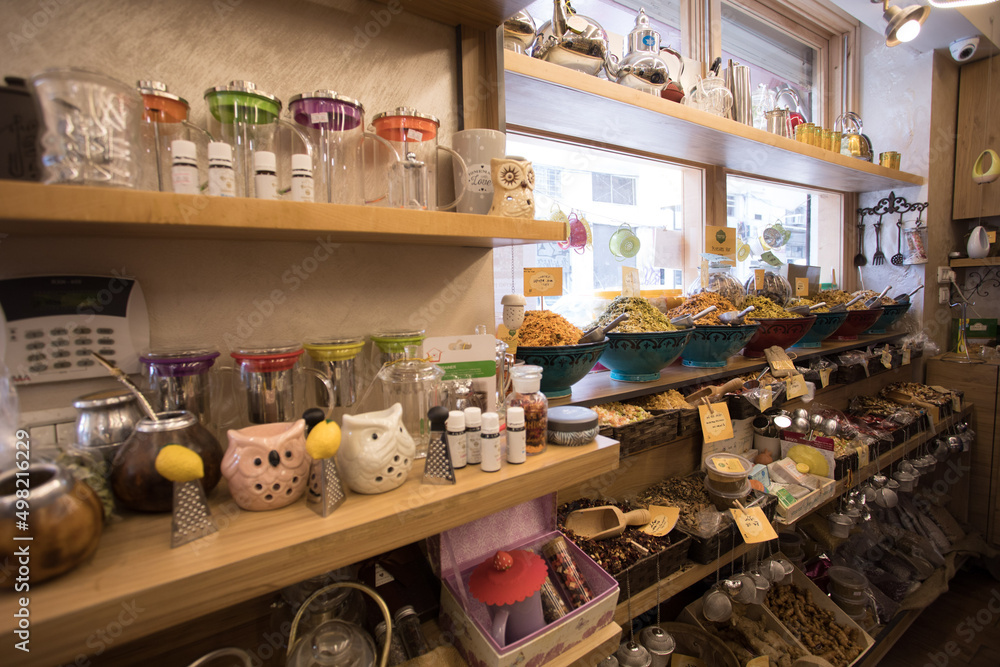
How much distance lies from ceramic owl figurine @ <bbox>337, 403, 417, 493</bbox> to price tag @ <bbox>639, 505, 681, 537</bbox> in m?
0.76

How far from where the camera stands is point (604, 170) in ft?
5.89

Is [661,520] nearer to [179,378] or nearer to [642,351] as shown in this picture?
[642,351]

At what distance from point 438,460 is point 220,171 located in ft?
1.71

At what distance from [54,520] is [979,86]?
419 centimetres

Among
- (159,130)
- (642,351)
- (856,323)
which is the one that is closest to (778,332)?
(642,351)

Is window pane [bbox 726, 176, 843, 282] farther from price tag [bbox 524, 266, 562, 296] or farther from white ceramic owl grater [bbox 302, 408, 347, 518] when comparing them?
white ceramic owl grater [bbox 302, 408, 347, 518]

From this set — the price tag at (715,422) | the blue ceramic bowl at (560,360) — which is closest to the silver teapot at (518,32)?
the blue ceramic bowl at (560,360)

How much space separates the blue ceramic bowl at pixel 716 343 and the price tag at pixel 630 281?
297 mm

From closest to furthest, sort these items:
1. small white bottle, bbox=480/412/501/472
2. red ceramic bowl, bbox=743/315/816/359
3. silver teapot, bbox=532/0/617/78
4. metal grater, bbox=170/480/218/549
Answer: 1. metal grater, bbox=170/480/218/549
2. small white bottle, bbox=480/412/501/472
3. silver teapot, bbox=532/0/617/78
4. red ceramic bowl, bbox=743/315/816/359

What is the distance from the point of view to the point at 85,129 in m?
0.54

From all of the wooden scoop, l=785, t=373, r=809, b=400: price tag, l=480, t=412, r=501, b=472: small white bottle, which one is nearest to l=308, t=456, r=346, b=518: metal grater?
l=480, t=412, r=501, b=472: small white bottle

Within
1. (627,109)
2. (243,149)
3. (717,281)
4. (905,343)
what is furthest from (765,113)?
(243,149)

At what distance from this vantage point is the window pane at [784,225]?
2.37m

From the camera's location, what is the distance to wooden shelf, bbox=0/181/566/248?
491 millimetres
